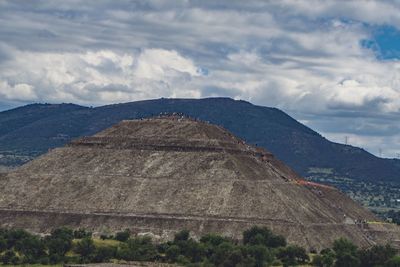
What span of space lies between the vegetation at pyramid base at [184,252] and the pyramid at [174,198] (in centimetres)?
870

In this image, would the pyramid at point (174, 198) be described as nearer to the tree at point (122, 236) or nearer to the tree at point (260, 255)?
the tree at point (122, 236)

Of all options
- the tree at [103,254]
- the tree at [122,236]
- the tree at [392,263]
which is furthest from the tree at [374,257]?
the tree at [103,254]

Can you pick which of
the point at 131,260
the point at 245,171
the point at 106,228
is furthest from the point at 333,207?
the point at 131,260

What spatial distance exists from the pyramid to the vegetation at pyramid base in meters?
8.70

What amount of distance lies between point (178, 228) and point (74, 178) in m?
32.6

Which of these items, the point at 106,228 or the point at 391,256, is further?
the point at 106,228

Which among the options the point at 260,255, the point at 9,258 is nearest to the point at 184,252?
the point at 260,255

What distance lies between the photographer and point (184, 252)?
150m

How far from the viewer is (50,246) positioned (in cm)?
14800

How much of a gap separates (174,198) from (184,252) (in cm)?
3007

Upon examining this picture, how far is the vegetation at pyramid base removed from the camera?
144000mm

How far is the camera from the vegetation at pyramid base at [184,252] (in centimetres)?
14400

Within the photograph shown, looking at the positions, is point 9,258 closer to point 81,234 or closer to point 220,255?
point 81,234

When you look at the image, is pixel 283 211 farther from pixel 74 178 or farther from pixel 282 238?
pixel 74 178
